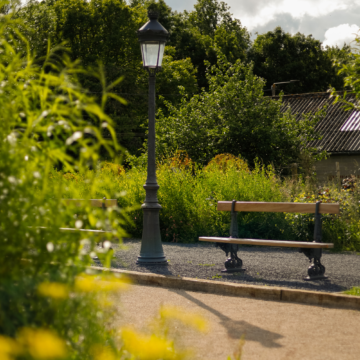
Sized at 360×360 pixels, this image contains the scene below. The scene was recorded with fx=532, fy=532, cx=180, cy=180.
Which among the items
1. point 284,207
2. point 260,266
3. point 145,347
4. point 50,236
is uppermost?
point 284,207

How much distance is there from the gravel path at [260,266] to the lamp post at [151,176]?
284 mm

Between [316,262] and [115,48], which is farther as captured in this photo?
[115,48]

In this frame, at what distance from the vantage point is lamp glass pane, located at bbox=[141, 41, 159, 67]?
357 inches

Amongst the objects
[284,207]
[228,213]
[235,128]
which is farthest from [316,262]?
A: [235,128]

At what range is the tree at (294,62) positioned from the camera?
44.4m

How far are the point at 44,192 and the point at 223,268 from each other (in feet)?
21.7

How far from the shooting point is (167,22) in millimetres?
45219

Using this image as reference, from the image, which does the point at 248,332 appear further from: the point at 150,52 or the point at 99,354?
the point at 150,52

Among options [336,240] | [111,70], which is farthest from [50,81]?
[111,70]

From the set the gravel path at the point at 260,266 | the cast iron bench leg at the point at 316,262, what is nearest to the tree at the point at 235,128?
the gravel path at the point at 260,266

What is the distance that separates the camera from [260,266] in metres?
8.76

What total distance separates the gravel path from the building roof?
19638 mm

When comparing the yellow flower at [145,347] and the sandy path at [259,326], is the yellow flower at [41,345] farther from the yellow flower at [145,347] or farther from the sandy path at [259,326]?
the sandy path at [259,326]

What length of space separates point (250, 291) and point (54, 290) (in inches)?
192
